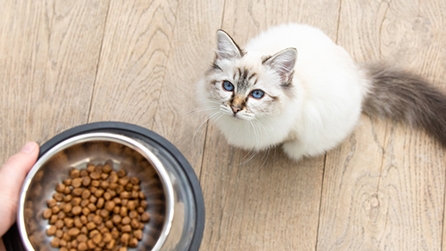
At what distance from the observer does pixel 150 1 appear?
159 centimetres

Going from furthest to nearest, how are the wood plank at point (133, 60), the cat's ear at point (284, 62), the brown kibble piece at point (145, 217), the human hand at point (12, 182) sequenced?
the wood plank at point (133, 60), the brown kibble piece at point (145, 217), the human hand at point (12, 182), the cat's ear at point (284, 62)

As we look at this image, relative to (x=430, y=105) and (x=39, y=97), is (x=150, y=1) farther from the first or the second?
(x=430, y=105)

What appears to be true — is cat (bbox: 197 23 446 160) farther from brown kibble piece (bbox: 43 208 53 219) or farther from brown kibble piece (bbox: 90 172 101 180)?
brown kibble piece (bbox: 43 208 53 219)

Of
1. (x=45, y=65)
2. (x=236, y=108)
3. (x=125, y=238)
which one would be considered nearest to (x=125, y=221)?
(x=125, y=238)

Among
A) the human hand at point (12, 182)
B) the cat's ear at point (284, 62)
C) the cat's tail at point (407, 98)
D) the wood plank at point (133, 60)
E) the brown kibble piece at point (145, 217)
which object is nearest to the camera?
the cat's ear at point (284, 62)

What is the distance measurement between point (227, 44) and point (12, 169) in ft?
2.24

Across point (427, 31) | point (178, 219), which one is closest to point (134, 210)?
point (178, 219)

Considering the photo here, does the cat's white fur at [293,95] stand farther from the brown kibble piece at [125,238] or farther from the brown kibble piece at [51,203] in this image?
the brown kibble piece at [51,203]

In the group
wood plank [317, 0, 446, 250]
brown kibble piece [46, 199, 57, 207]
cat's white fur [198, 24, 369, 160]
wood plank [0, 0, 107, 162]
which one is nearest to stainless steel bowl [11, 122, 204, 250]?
brown kibble piece [46, 199, 57, 207]

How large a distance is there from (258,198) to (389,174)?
456 mm

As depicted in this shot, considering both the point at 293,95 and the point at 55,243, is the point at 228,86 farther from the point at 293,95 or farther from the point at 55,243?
the point at 55,243

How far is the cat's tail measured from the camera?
1.41 m

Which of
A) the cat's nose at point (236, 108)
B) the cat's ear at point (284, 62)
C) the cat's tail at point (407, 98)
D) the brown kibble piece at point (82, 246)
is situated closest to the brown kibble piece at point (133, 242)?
the brown kibble piece at point (82, 246)

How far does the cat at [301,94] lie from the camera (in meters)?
1.10
